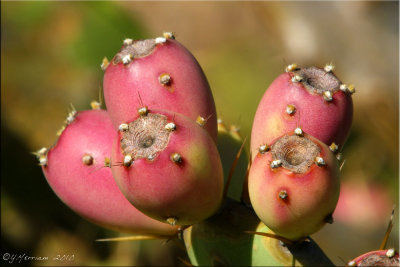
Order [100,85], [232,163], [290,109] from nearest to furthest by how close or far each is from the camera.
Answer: [290,109]
[232,163]
[100,85]

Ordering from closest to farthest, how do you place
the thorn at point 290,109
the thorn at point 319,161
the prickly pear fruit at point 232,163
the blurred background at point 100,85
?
the thorn at point 319,161, the thorn at point 290,109, the prickly pear fruit at point 232,163, the blurred background at point 100,85

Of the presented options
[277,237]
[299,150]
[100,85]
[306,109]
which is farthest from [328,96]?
[100,85]

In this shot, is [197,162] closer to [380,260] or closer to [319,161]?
[319,161]

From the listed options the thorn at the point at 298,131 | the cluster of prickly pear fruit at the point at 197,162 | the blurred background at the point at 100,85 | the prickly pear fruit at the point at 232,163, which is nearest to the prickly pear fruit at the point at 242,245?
the cluster of prickly pear fruit at the point at 197,162

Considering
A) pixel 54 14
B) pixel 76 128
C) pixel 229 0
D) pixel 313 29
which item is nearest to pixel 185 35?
pixel 229 0

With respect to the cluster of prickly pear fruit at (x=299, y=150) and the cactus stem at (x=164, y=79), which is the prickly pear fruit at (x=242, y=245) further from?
the cactus stem at (x=164, y=79)

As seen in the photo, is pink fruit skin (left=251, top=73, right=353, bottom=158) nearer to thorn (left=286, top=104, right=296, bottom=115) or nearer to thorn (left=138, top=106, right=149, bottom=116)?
thorn (left=286, top=104, right=296, bottom=115)

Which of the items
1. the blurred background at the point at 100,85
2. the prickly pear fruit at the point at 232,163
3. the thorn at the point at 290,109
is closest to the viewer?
the thorn at the point at 290,109
